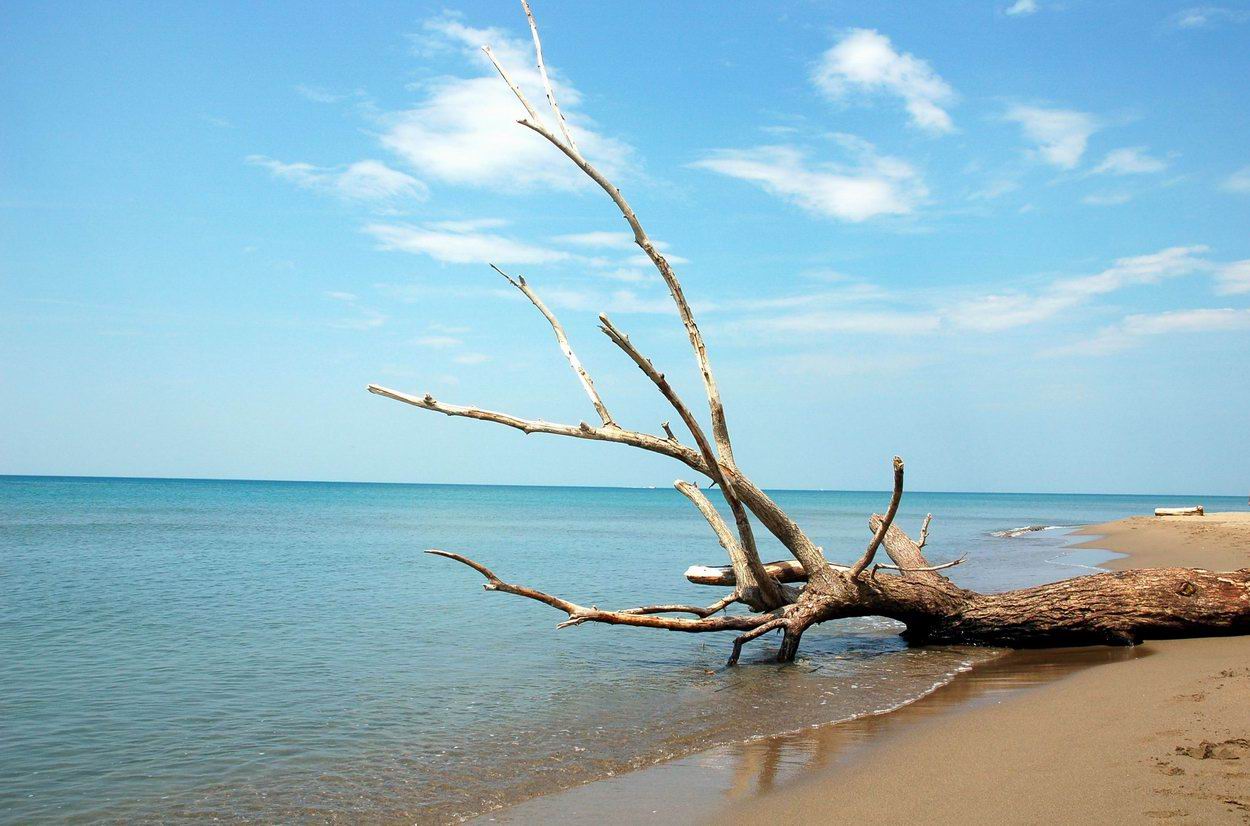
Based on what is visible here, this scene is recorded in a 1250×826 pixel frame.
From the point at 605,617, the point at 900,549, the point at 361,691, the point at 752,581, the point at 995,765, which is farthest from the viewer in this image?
the point at 900,549

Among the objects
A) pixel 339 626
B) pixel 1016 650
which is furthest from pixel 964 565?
pixel 339 626

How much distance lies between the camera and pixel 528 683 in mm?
8188

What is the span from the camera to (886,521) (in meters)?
8.55

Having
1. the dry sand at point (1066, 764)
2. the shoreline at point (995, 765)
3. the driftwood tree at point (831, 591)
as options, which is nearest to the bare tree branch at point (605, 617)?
the driftwood tree at point (831, 591)

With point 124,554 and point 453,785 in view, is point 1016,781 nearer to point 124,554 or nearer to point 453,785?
point 453,785

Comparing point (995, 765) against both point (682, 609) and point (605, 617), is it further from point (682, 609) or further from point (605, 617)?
point (682, 609)

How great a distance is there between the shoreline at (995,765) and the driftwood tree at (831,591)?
138 centimetres

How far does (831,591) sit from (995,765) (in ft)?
14.3

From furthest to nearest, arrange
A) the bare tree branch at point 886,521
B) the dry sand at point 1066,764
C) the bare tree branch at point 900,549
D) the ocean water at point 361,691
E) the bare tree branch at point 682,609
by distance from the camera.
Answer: the bare tree branch at point 900,549
the bare tree branch at point 682,609
the bare tree branch at point 886,521
the ocean water at point 361,691
the dry sand at point 1066,764

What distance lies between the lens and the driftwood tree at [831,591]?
823cm

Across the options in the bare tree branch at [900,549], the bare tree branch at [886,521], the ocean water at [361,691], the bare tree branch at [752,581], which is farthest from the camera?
the bare tree branch at [900,549]

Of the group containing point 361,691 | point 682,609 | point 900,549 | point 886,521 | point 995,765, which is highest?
point 886,521

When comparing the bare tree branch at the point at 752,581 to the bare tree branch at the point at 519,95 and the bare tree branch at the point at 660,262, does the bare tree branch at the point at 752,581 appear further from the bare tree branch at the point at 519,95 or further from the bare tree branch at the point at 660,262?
the bare tree branch at the point at 519,95

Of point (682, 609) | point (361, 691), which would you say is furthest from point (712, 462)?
point (361, 691)
